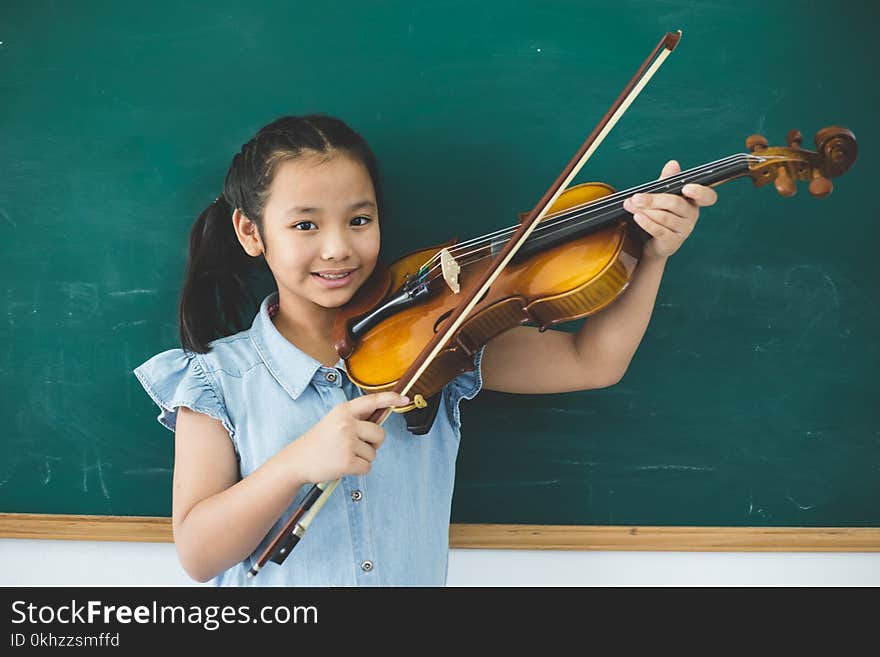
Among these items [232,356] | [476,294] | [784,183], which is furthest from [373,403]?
[784,183]

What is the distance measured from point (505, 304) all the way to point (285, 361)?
1.09 ft

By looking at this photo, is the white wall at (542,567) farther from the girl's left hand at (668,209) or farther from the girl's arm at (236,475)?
the girl's left hand at (668,209)

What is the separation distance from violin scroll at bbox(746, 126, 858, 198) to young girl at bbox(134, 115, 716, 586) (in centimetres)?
10

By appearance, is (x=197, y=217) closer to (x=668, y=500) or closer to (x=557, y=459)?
(x=557, y=459)

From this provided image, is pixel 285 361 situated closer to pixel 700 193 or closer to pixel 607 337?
pixel 607 337

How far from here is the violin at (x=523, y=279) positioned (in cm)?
93

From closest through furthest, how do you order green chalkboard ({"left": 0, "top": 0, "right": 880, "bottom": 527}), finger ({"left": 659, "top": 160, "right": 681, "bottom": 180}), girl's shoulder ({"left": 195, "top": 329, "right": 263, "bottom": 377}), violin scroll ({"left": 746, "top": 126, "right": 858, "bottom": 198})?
violin scroll ({"left": 746, "top": 126, "right": 858, "bottom": 198})
finger ({"left": 659, "top": 160, "right": 681, "bottom": 180})
girl's shoulder ({"left": 195, "top": 329, "right": 263, "bottom": 377})
green chalkboard ({"left": 0, "top": 0, "right": 880, "bottom": 527})

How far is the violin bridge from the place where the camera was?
3.37ft

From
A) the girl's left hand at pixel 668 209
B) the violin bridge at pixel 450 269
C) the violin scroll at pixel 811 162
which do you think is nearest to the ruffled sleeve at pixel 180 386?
the violin bridge at pixel 450 269

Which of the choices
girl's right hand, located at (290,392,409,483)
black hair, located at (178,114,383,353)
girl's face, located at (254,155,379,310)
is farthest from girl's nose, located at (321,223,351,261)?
girl's right hand, located at (290,392,409,483)

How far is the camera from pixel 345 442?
0.94 m

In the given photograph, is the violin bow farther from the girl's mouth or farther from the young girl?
the girl's mouth

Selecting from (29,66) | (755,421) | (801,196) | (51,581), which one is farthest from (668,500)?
(29,66)

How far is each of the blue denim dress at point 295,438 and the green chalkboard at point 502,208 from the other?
209mm
